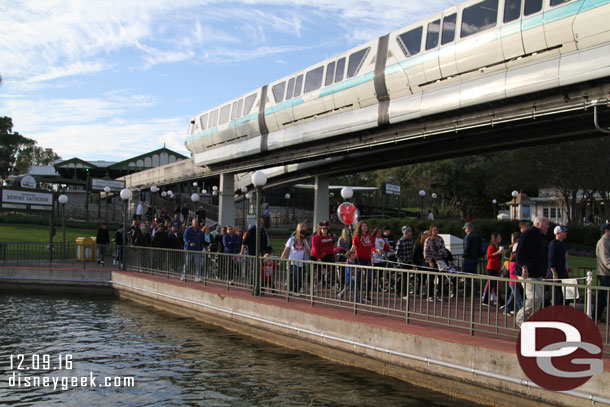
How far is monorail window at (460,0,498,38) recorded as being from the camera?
15.1 meters

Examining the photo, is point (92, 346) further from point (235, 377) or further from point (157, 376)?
point (235, 377)

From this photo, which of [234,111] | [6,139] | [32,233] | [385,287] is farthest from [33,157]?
[385,287]

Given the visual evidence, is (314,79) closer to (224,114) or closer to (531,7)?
(224,114)

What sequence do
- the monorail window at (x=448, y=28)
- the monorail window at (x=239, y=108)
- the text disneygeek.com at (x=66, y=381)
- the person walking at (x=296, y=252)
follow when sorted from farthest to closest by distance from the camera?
the monorail window at (x=239, y=108) → the monorail window at (x=448, y=28) → the person walking at (x=296, y=252) → the text disneygeek.com at (x=66, y=381)

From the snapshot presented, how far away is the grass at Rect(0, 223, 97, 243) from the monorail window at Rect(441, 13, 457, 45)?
82.8 ft

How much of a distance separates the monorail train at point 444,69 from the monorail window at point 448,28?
0.04 metres

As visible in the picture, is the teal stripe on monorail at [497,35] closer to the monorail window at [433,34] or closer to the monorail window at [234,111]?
the monorail window at [433,34]

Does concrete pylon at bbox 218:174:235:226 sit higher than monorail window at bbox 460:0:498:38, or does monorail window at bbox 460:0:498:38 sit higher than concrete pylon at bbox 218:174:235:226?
monorail window at bbox 460:0:498:38

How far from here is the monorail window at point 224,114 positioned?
A: 102 ft

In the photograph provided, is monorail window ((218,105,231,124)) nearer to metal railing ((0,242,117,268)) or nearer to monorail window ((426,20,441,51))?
metal railing ((0,242,117,268))

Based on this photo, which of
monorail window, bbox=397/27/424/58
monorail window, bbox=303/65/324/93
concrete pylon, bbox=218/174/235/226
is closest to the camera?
monorail window, bbox=397/27/424/58

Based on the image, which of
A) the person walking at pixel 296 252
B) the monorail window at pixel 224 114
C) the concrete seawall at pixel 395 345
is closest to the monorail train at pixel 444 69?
the monorail window at pixel 224 114

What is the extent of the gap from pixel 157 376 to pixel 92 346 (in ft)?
9.49

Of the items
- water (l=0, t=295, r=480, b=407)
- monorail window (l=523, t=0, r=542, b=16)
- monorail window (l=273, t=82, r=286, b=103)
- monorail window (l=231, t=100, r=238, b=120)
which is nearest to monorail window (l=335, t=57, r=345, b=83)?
monorail window (l=273, t=82, r=286, b=103)
